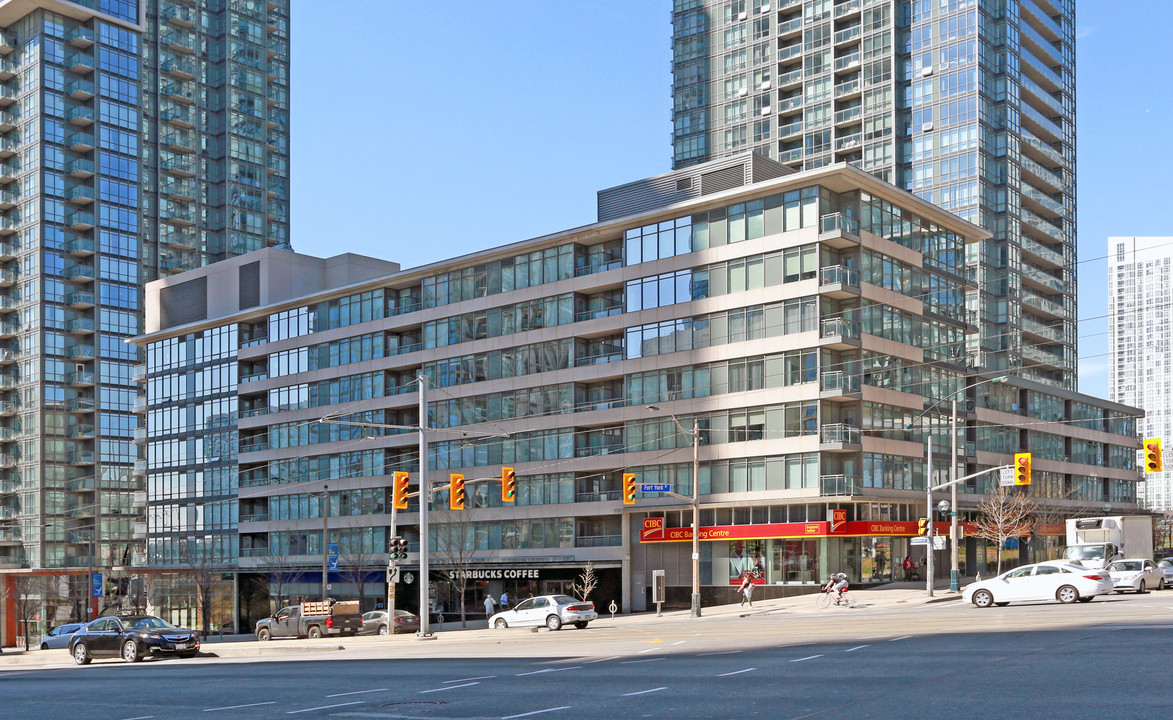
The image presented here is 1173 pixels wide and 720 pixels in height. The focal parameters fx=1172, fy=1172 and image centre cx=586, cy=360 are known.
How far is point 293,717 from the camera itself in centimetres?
1677

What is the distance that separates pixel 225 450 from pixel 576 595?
132ft

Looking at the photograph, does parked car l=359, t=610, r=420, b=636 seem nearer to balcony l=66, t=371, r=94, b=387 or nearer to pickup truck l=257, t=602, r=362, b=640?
pickup truck l=257, t=602, r=362, b=640

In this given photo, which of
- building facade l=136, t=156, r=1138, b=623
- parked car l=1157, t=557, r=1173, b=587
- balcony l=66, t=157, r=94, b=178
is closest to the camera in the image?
parked car l=1157, t=557, r=1173, b=587

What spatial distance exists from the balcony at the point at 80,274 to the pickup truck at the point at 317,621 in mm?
70340

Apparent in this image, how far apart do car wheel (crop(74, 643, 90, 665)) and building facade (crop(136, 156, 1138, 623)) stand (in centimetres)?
3203

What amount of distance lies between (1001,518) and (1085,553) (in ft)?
66.7

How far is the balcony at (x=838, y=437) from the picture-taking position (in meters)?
63.5

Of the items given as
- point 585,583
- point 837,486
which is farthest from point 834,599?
point 585,583

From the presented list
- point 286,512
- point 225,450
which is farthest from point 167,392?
point 286,512

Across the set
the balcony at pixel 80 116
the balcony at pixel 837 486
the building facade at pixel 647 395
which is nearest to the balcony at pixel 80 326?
the balcony at pixel 80 116

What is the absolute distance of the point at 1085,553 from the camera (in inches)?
2178

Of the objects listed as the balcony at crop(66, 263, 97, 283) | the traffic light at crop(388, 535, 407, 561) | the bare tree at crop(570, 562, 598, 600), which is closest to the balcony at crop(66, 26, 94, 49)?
the balcony at crop(66, 263, 97, 283)

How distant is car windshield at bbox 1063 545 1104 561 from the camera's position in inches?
2149

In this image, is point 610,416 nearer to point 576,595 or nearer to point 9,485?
point 576,595
